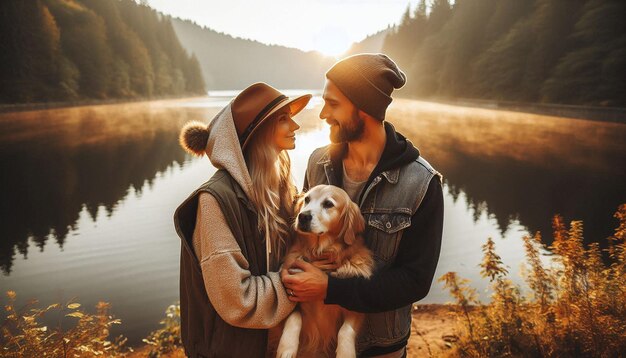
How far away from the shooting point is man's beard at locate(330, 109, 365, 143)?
9.39 ft

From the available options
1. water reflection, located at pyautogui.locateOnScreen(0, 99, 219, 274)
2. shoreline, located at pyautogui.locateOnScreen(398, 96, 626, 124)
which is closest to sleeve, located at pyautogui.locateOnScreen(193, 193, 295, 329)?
water reflection, located at pyautogui.locateOnScreen(0, 99, 219, 274)

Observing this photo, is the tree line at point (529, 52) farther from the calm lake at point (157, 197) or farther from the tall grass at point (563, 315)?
the tall grass at point (563, 315)

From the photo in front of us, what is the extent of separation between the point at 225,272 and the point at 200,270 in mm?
277

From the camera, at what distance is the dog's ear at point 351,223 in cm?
279

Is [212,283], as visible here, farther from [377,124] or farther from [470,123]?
[470,123]

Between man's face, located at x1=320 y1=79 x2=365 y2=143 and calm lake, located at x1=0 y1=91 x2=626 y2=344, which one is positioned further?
calm lake, located at x1=0 y1=91 x2=626 y2=344

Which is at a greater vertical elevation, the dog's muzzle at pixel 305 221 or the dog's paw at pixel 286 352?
the dog's muzzle at pixel 305 221

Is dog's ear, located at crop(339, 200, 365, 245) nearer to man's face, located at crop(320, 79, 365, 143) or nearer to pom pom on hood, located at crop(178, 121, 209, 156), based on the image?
man's face, located at crop(320, 79, 365, 143)

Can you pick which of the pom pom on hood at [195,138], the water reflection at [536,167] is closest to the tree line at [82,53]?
the water reflection at [536,167]

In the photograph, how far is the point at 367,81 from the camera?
2773 millimetres

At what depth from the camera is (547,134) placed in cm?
3334

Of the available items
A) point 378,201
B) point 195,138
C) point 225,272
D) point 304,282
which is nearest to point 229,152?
point 195,138

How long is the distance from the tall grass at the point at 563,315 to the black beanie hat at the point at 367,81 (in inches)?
144

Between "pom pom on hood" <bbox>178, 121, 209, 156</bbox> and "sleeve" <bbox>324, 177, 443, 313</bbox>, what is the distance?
117 cm
